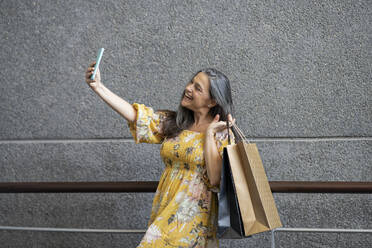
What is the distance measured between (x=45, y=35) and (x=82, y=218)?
1.54 meters

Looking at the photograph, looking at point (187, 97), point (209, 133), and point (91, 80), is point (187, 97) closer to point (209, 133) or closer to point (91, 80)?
point (209, 133)

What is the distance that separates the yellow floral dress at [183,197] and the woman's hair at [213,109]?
6cm

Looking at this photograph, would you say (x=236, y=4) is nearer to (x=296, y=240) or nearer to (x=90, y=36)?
(x=90, y=36)

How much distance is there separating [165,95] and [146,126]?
3.30 feet

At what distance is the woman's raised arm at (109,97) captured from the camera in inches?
79.7

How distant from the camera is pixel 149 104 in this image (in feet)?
10.5

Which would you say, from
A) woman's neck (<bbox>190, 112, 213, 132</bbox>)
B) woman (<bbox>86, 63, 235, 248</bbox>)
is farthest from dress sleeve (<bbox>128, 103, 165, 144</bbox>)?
woman's neck (<bbox>190, 112, 213, 132</bbox>)

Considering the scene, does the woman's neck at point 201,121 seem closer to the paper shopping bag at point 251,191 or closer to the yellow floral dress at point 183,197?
the yellow floral dress at point 183,197

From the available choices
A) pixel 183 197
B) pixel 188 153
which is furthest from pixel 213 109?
pixel 183 197

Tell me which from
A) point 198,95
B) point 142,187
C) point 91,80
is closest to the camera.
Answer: point 91,80

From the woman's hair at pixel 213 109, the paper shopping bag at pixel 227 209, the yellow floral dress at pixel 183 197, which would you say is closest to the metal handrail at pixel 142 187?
the yellow floral dress at pixel 183 197

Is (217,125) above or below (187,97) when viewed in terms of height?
below

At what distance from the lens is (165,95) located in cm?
319

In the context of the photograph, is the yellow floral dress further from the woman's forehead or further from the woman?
the woman's forehead
